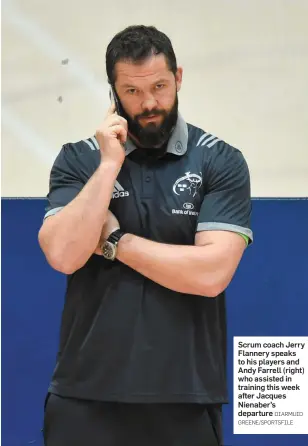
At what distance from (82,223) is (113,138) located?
0.25 metres

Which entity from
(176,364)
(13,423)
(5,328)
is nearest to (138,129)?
(176,364)

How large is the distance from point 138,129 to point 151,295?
0.45 metres

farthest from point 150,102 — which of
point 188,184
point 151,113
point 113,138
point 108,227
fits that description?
point 108,227

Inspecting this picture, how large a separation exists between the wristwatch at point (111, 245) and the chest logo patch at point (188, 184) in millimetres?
197

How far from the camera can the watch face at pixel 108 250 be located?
1.66 meters

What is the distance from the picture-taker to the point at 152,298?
65.2 inches

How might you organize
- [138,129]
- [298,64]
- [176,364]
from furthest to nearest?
1. [298,64]
2. [138,129]
3. [176,364]

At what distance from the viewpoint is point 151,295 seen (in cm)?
166

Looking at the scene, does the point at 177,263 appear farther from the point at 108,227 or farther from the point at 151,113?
the point at 151,113

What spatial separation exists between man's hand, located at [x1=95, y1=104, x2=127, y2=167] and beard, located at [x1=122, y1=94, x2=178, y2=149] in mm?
33

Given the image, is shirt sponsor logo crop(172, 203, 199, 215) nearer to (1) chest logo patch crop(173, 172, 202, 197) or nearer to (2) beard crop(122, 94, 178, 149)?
(1) chest logo patch crop(173, 172, 202, 197)

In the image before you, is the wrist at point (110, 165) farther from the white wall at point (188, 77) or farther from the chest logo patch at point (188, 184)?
the white wall at point (188, 77)

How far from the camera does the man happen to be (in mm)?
1625

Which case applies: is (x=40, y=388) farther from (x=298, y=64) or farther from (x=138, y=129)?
(x=298, y=64)
